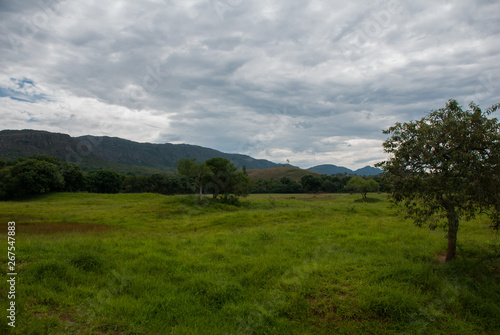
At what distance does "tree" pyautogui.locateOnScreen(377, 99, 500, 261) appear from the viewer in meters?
7.79

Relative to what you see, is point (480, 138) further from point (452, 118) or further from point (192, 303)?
point (192, 303)

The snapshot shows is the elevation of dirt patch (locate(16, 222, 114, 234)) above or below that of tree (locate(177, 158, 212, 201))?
below

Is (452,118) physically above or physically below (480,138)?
above

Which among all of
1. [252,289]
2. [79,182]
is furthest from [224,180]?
[79,182]

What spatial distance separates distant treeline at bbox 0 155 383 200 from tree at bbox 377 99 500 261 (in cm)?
211

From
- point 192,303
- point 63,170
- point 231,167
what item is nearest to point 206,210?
point 231,167

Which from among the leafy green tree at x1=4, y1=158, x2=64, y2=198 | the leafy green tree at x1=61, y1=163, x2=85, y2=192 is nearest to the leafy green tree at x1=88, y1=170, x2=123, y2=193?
the leafy green tree at x1=61, y1=163, x2=85, y2=192

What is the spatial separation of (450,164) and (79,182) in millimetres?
71957

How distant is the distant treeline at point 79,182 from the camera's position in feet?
152

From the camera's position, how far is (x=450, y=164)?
8.18m

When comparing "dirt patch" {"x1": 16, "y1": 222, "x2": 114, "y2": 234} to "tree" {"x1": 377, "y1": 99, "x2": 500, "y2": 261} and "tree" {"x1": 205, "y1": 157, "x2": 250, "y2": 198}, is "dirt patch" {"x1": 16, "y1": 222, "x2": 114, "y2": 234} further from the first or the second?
"tree" {"x1": 205, "y1": 157, "x2": 250, "y2": 198}

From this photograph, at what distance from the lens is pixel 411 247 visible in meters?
11.4

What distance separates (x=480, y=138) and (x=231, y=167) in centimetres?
3433

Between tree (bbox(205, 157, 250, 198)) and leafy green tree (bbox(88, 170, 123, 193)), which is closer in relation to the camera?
tree (bbox(205, 157, 250, 198))
